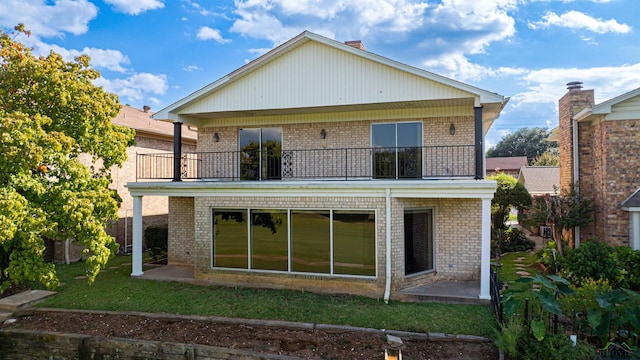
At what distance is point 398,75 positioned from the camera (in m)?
10.8

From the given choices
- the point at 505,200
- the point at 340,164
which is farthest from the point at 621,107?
the point at 340,164

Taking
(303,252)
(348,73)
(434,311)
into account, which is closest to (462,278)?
(434,311)

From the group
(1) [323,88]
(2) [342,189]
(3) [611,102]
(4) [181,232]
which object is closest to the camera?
(2) [342,189]

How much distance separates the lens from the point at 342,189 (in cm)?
1011

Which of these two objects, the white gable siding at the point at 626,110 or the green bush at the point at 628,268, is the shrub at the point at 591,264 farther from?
the white gable siding at the point at 626,110

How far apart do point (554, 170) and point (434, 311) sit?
97.4ft

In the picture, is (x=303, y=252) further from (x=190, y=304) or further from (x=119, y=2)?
(x=119, y=2)

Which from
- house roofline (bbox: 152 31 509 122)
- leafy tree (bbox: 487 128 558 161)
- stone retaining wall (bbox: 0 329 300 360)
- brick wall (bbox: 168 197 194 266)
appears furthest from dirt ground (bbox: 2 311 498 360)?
leafy tree (bbox: 487 128 558 161)

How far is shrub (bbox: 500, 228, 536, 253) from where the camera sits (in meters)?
16.4

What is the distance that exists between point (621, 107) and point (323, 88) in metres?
8.62

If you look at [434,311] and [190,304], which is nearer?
[434,311]

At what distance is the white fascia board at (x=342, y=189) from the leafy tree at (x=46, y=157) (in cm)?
226

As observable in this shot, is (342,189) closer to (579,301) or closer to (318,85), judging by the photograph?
(318,85)

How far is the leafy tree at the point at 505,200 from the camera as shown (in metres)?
17.5
